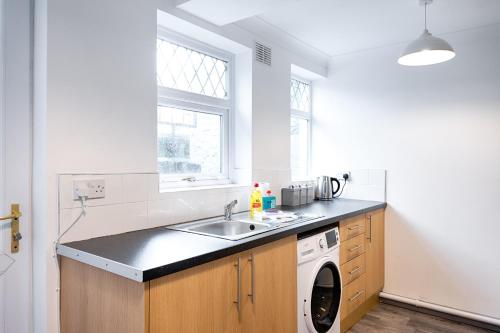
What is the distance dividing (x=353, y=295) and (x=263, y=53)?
1878mm

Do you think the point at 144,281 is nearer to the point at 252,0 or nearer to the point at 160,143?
the point at 160,143

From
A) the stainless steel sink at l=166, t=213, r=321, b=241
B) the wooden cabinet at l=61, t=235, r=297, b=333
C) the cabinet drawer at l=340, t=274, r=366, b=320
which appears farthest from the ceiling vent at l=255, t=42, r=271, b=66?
the cabinet drawer at l=340, t=274, r=366, b=320

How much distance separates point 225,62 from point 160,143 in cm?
89

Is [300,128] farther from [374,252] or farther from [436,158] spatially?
[374,252]

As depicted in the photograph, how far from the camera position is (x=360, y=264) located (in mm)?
2559

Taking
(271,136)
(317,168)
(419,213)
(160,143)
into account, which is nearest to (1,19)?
Answer: (160,143)

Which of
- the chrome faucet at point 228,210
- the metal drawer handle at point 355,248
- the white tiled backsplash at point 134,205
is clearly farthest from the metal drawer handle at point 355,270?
the chrome faucet at point 228,210

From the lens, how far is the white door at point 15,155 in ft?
4.62

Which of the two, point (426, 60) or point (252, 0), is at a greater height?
point (252, 0)

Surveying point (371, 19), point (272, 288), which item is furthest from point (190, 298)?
point (371, 19)

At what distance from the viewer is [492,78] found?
2508 millimetres

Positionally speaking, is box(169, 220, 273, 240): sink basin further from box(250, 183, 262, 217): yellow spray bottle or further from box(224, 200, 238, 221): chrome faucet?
box(250, 183, 262, 217): yellow spray bottle

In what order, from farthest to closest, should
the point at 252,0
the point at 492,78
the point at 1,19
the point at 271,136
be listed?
the point at 271,136, the point at 492,78, the point at 252,0, the point at 1,19

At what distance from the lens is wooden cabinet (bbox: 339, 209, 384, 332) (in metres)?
2.36
